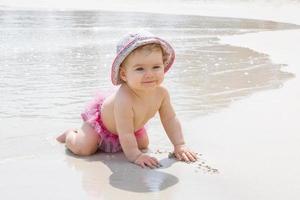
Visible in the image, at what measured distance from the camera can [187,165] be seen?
9.54 ft

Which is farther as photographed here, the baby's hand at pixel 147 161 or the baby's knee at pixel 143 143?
the baby's knee at pixel 143 143

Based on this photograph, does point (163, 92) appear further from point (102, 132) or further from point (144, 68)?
point (102, 132)

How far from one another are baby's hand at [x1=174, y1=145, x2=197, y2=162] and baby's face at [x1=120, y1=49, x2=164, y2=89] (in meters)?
0.41

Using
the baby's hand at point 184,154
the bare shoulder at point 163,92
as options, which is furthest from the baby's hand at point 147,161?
the bare shoulder at point 163,92

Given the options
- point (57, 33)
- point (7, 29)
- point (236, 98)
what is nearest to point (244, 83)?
point (236, 98)

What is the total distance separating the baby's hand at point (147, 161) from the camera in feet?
9.38

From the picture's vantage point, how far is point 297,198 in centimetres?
237

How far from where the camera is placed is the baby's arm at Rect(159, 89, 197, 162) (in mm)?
3007

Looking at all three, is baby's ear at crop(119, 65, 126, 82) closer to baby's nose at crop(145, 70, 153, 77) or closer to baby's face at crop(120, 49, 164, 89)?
baby's face at crop(120, 49, 164, 89)

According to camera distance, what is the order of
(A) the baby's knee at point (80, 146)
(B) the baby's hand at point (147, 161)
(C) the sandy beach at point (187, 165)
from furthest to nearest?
(A) the baby's knee at point (80, 146)
(B) the baby's hand at point (147, 161)
(C) the sandy beach at point (187, 165)

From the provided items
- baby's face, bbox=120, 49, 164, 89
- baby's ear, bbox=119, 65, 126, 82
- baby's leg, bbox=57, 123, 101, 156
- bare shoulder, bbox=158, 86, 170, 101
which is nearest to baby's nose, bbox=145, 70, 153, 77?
baby's face, bbox=120, 49, 164, 89

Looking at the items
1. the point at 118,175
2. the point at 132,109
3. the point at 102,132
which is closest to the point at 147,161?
the point at 118,175

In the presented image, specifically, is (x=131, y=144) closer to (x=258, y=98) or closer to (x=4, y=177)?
(x=4, y=177)

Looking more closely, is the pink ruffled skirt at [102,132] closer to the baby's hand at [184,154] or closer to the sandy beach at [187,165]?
the sandy beach at [187,165]
